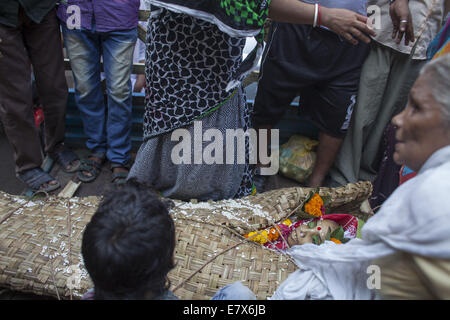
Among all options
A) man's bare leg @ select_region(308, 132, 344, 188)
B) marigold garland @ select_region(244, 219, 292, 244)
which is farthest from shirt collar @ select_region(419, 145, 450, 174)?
man's bare leg @ select_region(308, 132, 344, 188)

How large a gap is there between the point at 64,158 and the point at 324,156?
2.02 meters

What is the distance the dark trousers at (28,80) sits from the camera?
80.6 inches

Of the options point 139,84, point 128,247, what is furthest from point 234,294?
point 139,84

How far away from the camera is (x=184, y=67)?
5.64 feet

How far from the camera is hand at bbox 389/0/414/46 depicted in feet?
6.70

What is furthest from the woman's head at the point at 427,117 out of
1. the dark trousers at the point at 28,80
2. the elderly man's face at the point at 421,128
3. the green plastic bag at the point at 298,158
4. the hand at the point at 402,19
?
the dark trousers at the point at 28,80

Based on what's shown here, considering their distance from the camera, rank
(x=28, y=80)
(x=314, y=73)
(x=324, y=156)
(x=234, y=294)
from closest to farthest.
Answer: (x=234, y=294)
(x=28, y=80)
(x=314, y=73)
(x=324, y=156)

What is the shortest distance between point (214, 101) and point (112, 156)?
4.00ft

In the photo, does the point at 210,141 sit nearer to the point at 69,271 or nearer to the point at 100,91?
the point at 69,271

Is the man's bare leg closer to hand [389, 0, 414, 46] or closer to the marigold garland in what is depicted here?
hand [389, 0, 414, 46]

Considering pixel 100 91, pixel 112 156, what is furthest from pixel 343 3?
pixel 112 156

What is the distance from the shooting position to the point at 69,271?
4.93 ft

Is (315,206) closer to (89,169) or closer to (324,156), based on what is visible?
(324,156)

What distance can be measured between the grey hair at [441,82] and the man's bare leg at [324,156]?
1656 mm
